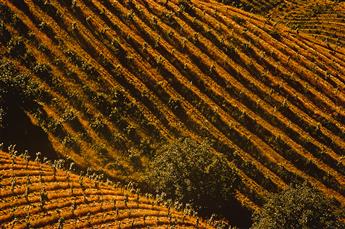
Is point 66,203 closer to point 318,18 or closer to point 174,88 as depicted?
point 174,88

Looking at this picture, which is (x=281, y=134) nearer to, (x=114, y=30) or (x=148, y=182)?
(x=148, y=182)

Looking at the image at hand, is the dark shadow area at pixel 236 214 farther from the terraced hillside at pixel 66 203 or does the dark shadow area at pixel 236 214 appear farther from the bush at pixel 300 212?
the terraced hillside at pixel 66 203

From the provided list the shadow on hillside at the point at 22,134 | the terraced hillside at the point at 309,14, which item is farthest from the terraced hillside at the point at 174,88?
the terraced hillside at the point at 309,14

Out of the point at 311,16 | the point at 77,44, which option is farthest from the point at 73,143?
the point at 311,16

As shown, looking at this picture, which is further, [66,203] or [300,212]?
[300,212]

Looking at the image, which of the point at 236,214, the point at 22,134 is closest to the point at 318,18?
the point at 236,214

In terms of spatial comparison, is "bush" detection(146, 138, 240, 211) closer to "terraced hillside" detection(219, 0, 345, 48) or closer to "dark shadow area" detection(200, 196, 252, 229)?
"dark shadow area" detection(200, 196, 252, 229)
